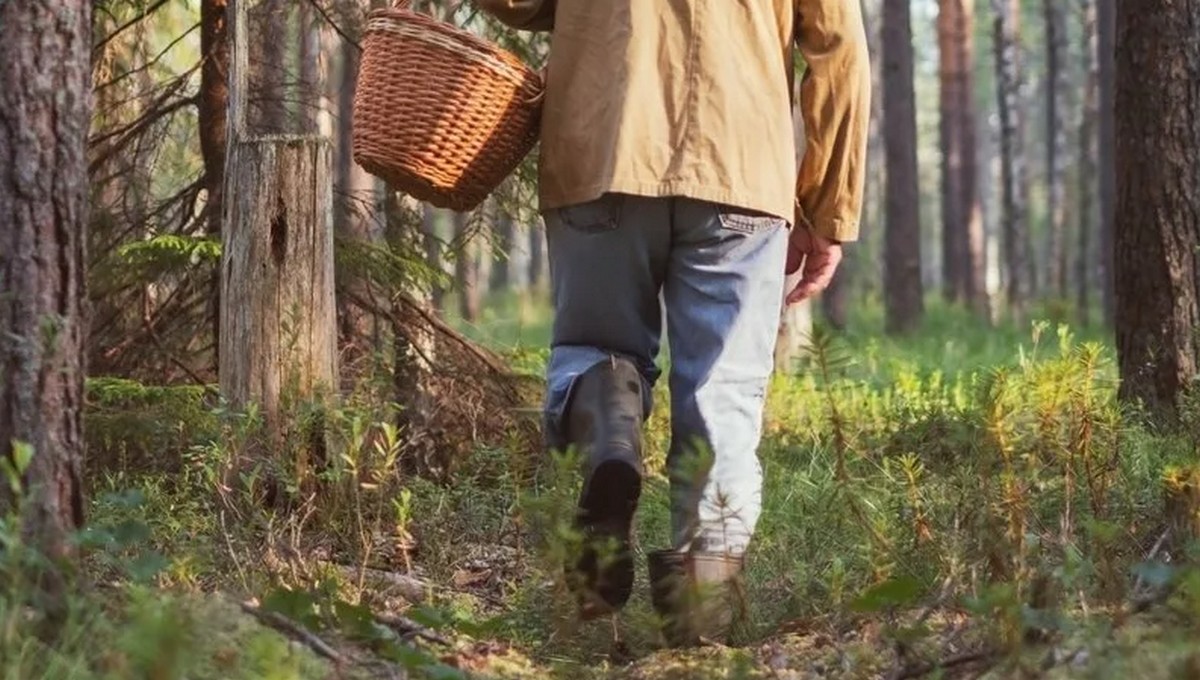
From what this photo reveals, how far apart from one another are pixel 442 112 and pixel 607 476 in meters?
1.05

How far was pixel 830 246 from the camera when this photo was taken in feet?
14.7

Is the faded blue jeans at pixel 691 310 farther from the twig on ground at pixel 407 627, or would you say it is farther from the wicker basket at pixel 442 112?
the twig on ground at pixel 407 627

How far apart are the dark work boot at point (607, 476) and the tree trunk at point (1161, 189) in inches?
133

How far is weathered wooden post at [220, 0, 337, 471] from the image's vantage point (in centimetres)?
543

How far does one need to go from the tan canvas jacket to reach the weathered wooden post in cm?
142

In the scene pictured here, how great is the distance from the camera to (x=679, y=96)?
13.3ft

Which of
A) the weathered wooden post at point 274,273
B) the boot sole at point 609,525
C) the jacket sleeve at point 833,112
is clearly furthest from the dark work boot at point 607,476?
the weathered wooden post at point 274,273

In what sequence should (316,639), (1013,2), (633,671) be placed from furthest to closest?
(1013,2), (633,671), (316,639)

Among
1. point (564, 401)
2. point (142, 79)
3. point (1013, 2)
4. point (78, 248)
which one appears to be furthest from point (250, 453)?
point (1013, 2)

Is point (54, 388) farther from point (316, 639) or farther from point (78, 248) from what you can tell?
point (316, 639)

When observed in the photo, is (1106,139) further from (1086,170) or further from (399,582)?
(399,582)

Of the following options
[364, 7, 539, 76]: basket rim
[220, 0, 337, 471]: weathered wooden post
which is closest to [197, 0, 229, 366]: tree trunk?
[220, 0, 337, 471]: weathered wooden post

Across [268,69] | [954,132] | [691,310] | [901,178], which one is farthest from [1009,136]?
[691,310]

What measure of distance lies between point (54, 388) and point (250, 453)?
6.34 feet
